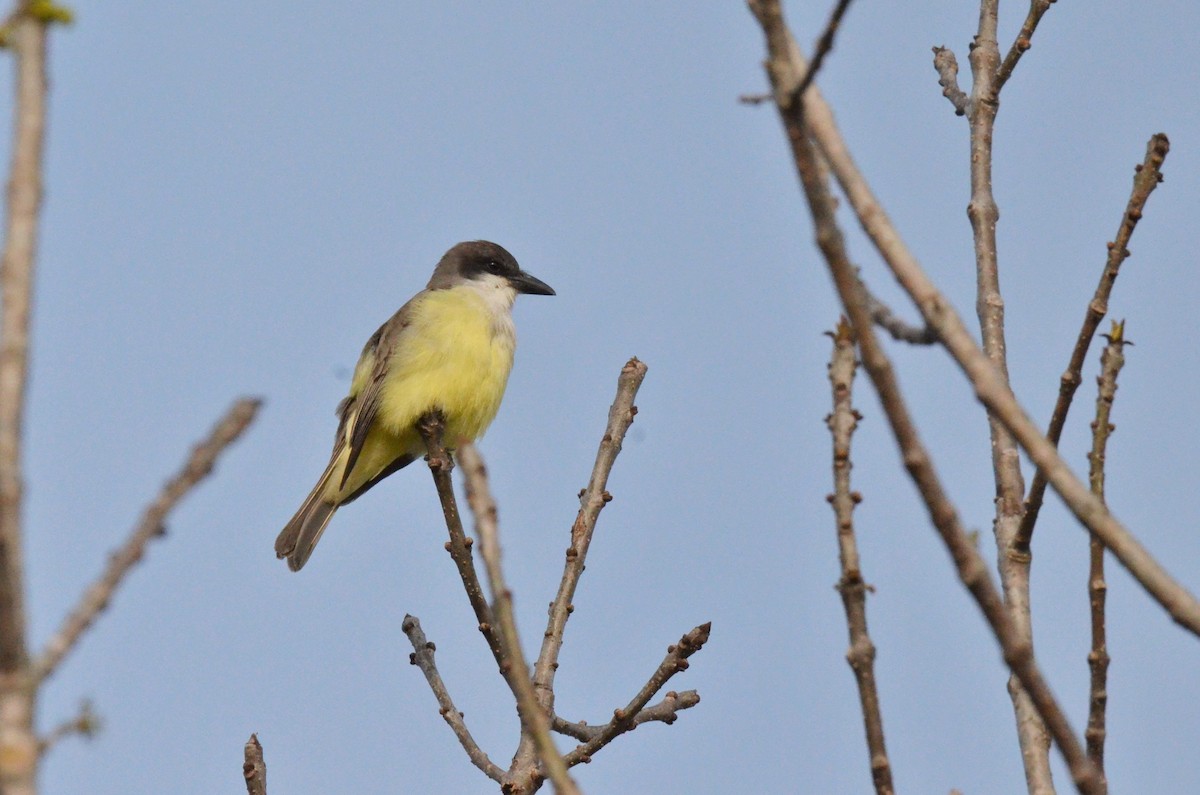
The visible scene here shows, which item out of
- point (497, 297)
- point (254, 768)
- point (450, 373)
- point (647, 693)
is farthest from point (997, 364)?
point (497, 297)

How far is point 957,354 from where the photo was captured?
2.36 m

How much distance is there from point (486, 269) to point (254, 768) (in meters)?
6.38

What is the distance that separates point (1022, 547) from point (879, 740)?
1.21 meters

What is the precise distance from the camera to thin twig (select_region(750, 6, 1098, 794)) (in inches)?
83.4

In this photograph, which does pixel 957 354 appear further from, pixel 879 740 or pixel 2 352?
pixel 2 352

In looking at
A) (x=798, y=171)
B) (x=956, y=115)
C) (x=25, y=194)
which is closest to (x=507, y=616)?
(x=798, y=171)

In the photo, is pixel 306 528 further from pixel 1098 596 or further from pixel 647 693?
pixel 1098 596

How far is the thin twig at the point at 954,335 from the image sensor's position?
2.18 metres

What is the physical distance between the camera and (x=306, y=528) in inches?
317

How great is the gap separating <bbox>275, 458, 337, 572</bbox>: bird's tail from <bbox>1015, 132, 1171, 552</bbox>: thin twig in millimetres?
5236

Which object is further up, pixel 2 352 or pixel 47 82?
pixel 47 82

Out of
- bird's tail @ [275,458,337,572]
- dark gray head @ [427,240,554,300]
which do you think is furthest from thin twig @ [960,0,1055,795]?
dark gray head @ [427,240,554,300]

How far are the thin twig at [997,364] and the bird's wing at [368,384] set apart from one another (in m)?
4.37

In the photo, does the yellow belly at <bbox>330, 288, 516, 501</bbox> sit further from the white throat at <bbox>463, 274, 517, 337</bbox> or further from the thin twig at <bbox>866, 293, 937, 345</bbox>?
the thin twig at <bbox>866, 293, 937, 345</bbox>
